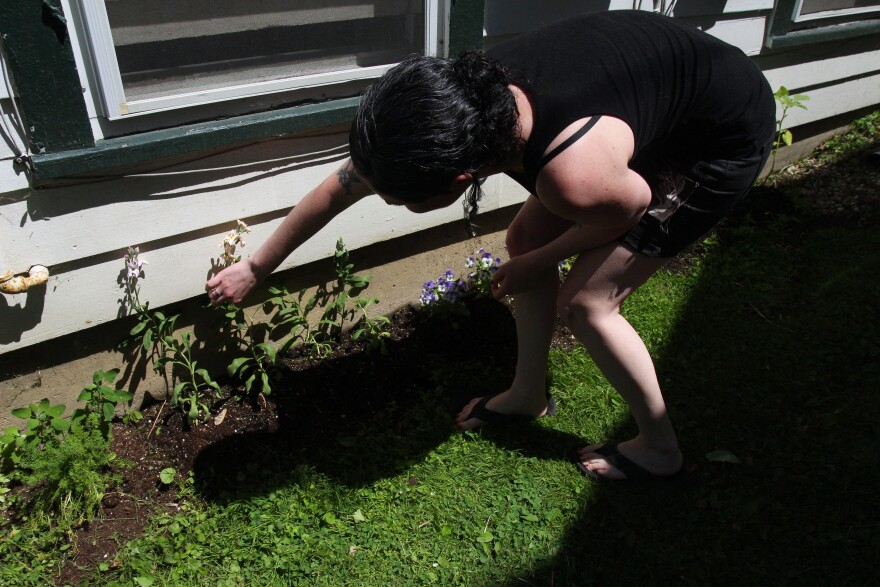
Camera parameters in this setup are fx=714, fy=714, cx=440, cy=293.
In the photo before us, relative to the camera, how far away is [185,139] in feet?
7.29

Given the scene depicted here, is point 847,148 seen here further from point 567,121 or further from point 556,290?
point 567,121

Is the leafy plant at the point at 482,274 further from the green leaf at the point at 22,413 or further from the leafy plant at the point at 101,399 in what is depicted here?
the green leaf at the point at 22,413

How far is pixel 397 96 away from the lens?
1.50 meters

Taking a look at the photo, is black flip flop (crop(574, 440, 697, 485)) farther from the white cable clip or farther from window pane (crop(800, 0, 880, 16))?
window pane (crop(800, 0, 880, 16))

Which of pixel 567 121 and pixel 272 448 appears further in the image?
pixel 272 448

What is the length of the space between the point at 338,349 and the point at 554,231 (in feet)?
3.84

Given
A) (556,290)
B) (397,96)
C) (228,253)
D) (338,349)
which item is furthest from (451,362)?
(397,96)

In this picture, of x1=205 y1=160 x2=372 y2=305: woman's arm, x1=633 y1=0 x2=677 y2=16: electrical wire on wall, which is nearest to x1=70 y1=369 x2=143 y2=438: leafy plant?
x1=205 y1=160 x2=372 y2=305: woman's arm

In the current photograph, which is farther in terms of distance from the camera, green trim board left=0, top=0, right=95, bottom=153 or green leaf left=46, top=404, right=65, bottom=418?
green leaf left=46, top=404, right=65, bottom=418

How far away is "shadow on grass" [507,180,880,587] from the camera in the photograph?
2170 millimetres

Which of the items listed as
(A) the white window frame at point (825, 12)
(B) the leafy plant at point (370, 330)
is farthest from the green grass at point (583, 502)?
(A) the white window frame at point (825, 12)

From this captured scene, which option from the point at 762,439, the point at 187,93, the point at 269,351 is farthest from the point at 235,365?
the point at 762,439

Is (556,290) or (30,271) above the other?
(30,271)

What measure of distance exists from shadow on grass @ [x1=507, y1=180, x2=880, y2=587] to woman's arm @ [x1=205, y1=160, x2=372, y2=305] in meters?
1.20
